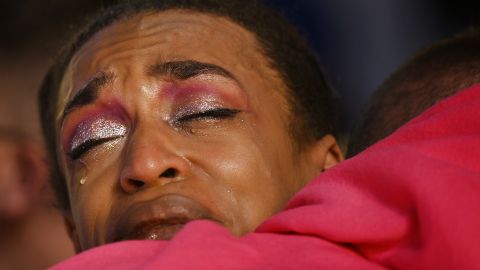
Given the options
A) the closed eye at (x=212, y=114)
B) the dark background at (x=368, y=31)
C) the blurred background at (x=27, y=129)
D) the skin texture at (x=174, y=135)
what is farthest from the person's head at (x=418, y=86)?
the dark background at (x=368, y=31)

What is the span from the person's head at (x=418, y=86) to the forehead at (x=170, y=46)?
1.03 feet

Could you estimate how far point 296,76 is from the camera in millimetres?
2215

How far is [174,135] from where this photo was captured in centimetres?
184

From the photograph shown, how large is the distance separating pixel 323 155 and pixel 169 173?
0.52 m

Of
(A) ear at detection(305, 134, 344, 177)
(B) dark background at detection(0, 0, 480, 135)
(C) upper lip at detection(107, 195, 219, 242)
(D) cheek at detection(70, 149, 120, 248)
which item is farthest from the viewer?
(B) dark background at detection(0, 0, 480, 135)

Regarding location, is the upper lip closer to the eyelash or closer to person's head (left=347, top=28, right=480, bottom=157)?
the eyelash

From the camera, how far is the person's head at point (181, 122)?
1.77m

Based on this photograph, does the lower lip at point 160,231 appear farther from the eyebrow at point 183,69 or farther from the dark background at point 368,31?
the dark background at point 368,31

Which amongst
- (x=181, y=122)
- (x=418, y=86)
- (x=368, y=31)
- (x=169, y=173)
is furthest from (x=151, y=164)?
(x=368, y=31)

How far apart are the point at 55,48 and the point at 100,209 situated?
2.78 feet

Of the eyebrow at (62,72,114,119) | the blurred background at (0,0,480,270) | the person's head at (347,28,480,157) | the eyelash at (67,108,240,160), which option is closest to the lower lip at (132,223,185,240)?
the eyelash at (67,108,240,160)

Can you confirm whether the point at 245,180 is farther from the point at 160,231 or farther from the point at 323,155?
the point at 323,155

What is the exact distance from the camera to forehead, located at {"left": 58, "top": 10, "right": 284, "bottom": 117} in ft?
6.46

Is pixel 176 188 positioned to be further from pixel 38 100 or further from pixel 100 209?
pixel 38 100
